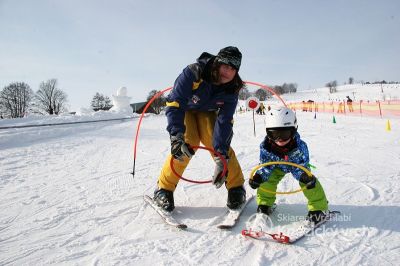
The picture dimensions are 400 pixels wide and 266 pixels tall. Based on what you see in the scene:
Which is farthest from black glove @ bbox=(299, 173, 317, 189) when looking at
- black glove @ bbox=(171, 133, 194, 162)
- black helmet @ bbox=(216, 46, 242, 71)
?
black helmet @ bbox=(216, 46, 242, 71)

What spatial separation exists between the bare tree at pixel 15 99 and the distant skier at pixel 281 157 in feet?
204

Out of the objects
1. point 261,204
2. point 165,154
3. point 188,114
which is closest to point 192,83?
point 188,114

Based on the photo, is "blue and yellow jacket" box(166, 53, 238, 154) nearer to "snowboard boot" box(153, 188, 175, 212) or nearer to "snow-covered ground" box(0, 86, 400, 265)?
"snowboard boot" box(153, 188, 175, 212)

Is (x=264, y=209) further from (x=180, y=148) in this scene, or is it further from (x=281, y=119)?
(x=180, y=148)

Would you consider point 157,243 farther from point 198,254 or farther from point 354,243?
point 354,243

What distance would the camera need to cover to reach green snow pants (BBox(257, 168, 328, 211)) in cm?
302

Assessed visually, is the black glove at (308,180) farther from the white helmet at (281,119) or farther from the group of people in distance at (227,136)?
the white helmet at (281,119)

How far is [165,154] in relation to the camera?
7.29m

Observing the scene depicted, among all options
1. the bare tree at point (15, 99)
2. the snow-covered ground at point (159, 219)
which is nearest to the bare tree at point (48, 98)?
the bare tree at point (15, 99)

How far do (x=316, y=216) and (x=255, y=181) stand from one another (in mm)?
664

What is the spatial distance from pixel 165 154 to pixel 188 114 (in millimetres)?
3874

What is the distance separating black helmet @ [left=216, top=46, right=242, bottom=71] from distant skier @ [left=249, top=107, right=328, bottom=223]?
654mm

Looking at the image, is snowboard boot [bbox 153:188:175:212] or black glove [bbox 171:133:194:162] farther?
snowboard boot [bbox 153:188:175:212]

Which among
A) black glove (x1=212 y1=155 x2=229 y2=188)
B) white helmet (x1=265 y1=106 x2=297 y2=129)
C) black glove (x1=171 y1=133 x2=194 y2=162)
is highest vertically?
white helmet (x1=265 y1=106 x2=297 y2=129)
